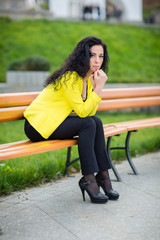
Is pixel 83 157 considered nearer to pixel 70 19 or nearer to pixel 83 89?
pixel 83 89

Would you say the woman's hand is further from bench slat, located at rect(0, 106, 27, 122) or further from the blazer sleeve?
bench slat, located at rect(0, 106, 27, 122)

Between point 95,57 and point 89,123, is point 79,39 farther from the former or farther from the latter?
point 89,123

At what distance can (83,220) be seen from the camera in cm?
263

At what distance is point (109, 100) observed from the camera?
4.36 metres

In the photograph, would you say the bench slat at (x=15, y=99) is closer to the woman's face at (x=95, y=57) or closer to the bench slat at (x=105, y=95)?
the bench slat at (x=105, y=95)

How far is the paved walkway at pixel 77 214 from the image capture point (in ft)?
7.91

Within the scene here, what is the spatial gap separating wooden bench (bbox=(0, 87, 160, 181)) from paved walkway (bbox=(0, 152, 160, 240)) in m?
0.42

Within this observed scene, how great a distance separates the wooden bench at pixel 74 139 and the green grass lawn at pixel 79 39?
39.9ft

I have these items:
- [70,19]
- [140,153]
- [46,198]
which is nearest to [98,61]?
[46,198]

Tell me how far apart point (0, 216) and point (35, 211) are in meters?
0.28

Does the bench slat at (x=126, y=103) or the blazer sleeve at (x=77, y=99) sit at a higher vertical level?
the blazer sleeve at (x=77, y=99)

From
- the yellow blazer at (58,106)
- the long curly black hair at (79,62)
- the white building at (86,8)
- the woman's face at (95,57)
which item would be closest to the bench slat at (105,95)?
the yellow blazer at (58,106)

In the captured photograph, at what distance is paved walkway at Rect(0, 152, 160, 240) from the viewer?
7.91 ft

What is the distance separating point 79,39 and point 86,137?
20.1 m
